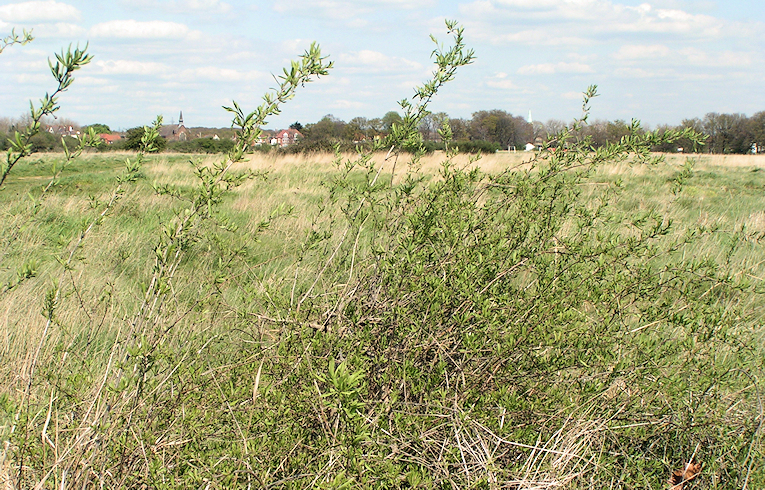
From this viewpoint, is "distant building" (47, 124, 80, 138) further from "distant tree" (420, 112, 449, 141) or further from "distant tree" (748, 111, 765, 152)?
"distant tree" (748, 111, 765, 152)

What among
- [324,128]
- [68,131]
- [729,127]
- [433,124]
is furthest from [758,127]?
[68,131]

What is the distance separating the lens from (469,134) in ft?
39.1

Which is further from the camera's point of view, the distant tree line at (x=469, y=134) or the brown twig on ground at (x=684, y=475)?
the distant tree line at (x=469, y=134)

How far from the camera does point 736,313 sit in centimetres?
262

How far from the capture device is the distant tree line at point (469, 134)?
10.8 ft

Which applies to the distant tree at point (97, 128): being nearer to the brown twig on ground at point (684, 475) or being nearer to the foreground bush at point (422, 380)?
the foreground bush at point (422, 380)

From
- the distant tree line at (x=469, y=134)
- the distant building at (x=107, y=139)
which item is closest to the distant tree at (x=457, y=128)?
the distant tree line at (x=469, y=134)

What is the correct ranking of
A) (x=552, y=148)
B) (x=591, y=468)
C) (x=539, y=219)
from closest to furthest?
1. (x=591, y=468)
2. (x=539, y=219)
3. (x=552, y=148)

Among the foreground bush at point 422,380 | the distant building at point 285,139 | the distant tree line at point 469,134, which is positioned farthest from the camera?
the distant building at point 285,139

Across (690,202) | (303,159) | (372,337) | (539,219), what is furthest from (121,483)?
(303,159)

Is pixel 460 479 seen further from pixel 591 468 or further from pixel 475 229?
pixel 475 229

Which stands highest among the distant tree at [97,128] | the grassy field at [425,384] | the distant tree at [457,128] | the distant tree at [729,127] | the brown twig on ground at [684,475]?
the distant tree at [729,127]

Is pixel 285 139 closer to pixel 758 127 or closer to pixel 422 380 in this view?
pixel 758 127

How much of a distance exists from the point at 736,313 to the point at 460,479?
5.07 feet
